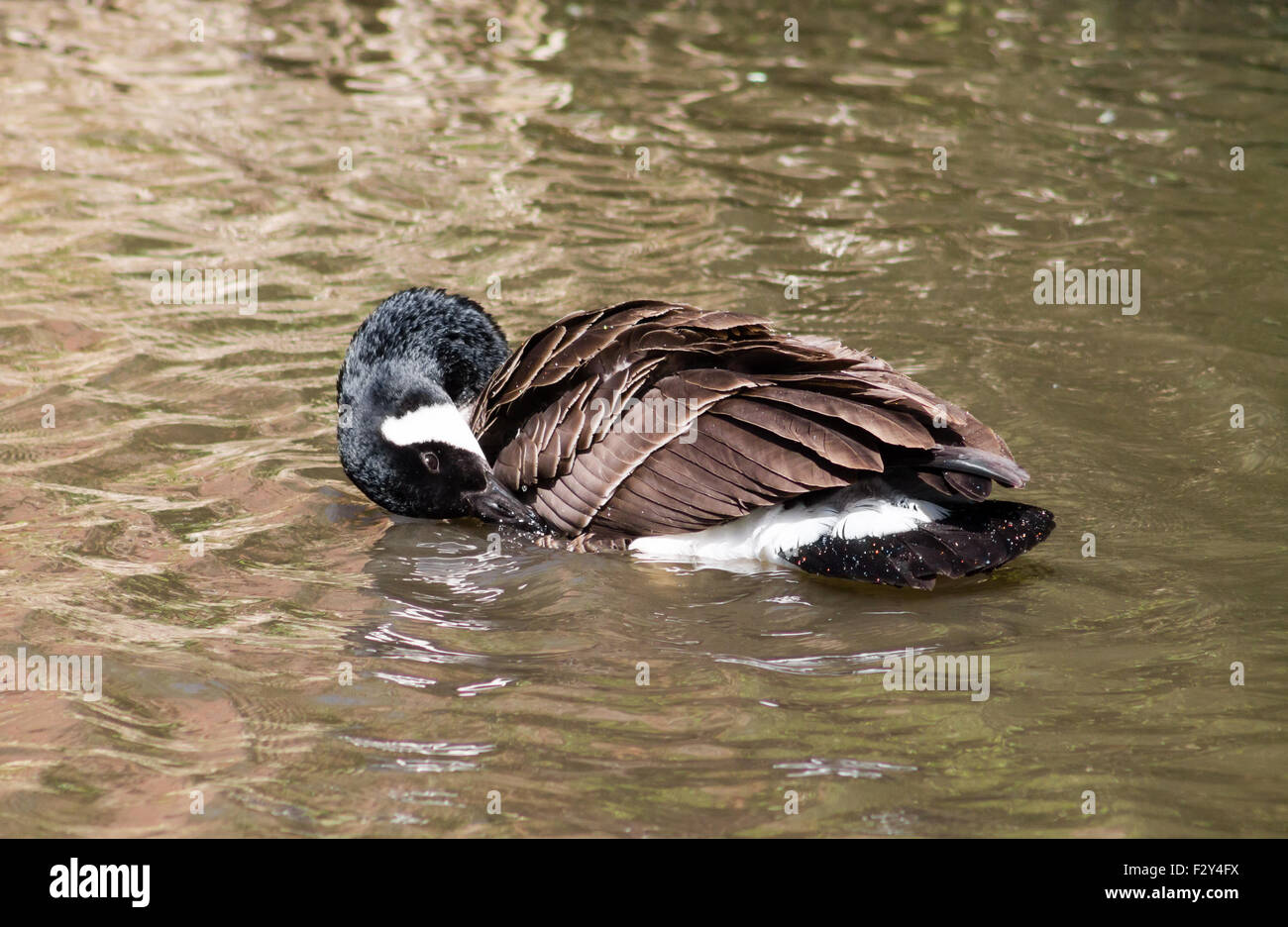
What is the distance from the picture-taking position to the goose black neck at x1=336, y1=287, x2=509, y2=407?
23.1 feet

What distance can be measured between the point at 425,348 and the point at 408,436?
1.97 ft

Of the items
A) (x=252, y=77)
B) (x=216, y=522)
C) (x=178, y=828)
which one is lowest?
(x=178, y=828)

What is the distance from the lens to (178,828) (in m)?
4.47

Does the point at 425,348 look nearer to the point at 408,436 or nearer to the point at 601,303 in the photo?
the point at 408,436

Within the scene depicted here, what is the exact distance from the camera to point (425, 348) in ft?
23.7

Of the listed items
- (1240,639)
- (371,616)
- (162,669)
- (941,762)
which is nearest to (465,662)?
(371,616)

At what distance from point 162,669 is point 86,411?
2940 millimetres

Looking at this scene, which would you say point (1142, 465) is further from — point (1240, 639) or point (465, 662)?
point (465, 662)

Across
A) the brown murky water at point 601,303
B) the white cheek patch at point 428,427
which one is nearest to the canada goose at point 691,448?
the white cheek patch at point 428,427

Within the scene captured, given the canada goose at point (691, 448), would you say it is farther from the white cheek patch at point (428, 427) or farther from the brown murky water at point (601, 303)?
the brown murky water at point (601, 303)

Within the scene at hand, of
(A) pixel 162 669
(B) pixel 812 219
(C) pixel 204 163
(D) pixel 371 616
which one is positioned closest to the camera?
(A) pixel 162 669

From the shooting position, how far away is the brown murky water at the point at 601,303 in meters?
4.79

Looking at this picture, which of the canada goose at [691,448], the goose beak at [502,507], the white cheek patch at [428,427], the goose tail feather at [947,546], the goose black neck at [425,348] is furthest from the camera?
the goose black neck at [425,348]

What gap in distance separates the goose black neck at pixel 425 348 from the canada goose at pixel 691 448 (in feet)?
0.05
